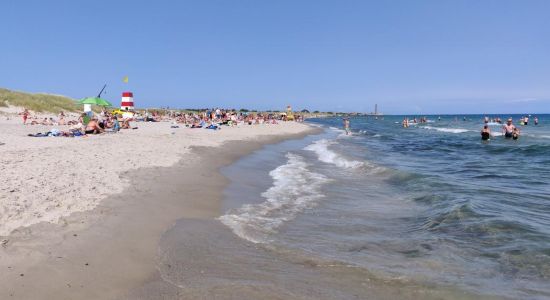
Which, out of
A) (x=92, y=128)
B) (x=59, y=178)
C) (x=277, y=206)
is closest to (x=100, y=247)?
(x=59, y=178)

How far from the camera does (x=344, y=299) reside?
4242mm

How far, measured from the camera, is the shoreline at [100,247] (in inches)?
160

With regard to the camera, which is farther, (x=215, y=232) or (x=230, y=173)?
(x=230, y=173)

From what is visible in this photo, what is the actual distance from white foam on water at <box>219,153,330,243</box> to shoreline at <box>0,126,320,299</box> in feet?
2.15

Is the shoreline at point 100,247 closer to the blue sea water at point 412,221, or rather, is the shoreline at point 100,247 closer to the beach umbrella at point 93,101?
the blue sea water at point 412,221

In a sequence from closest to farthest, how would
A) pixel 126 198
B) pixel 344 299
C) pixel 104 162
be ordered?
pixel 344 299
pixel 126 198
pixel 104 162

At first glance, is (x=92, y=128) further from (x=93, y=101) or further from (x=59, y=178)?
(x=59, y=178)

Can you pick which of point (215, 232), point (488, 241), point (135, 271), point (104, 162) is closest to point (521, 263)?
point (488, 241)

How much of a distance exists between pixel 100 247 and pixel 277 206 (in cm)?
412

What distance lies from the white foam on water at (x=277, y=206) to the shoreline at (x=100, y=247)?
2.15 ft

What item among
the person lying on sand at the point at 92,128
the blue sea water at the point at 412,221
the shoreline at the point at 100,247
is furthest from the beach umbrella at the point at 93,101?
the shoreline at the point at 100,247

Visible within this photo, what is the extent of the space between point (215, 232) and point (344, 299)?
9.18 ft

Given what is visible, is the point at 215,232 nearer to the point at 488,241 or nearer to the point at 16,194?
the point at 16,194

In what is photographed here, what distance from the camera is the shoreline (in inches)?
160
